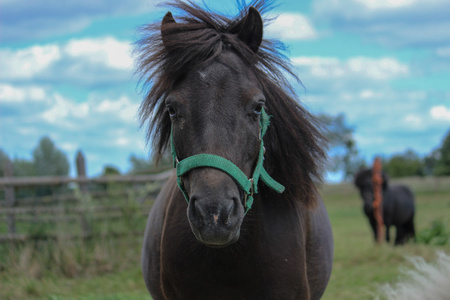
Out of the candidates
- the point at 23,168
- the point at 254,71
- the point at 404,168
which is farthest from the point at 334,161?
the point at 404,168

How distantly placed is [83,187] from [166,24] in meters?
7.23

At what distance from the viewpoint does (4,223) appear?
8852 millimetres

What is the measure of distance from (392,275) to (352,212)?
72.8 ft

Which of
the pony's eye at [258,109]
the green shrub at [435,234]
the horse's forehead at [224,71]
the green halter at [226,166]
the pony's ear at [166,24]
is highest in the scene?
the pony's ear at [166,24]

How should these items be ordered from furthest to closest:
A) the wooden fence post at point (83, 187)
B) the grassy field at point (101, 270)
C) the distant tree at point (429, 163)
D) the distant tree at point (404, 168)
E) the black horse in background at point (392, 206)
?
1. the distant tree at point (404, 168)
2. the distant tree at point (429, 163)
3. the black horse in background at point (392, 206)
4. the wooden fence post at point (83, 187)
5. the grassy field at point (101, 270)

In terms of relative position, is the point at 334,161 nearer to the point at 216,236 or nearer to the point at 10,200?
the point at 216,236

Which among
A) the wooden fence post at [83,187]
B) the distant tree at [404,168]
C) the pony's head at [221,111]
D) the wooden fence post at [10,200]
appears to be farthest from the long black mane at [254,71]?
the distant tree at [404,168]

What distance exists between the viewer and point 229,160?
2051 mm

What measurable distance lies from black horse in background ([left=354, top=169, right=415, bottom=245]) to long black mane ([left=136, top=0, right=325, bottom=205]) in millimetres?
10966

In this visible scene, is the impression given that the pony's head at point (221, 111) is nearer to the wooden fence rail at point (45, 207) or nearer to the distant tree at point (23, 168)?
the wooden fence rail at point (45, 207)

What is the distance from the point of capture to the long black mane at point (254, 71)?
2387 millimetres

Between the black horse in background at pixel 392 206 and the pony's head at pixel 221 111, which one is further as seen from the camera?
the black horse in background at pixel 392 206

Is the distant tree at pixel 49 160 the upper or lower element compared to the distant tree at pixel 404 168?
lower

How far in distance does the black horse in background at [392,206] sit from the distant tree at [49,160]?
9409 mm
